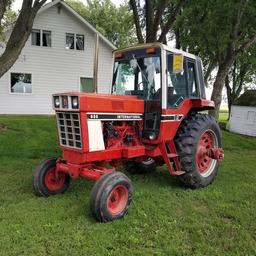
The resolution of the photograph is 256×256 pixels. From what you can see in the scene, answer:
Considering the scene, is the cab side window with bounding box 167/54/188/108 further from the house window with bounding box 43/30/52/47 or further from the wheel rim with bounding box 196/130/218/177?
the house window with bounding box 43/30/52/47

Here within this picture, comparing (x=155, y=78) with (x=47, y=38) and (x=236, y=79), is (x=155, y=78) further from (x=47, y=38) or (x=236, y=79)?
(x=236, y=79)

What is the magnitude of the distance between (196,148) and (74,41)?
50.3ft

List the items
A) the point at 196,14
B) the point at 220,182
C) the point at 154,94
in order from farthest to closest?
the point at 196,14 → the point at 220,182 → the point at 154,94

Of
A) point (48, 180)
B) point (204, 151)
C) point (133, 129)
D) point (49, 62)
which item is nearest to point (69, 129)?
point (48, 180)

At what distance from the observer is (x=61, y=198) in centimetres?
585

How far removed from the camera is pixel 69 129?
18.2ft

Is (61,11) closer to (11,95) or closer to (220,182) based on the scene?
(11,95)

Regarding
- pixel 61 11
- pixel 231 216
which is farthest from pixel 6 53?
pixel 61 11

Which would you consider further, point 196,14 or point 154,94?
point 196,14

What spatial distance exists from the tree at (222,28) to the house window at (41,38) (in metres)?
7.37

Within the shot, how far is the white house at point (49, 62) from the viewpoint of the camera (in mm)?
19109

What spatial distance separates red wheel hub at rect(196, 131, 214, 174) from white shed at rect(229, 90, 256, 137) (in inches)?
529

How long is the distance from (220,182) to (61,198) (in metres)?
3.21

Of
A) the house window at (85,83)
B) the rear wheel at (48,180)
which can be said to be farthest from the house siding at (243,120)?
the rear wheel at (48,180)
